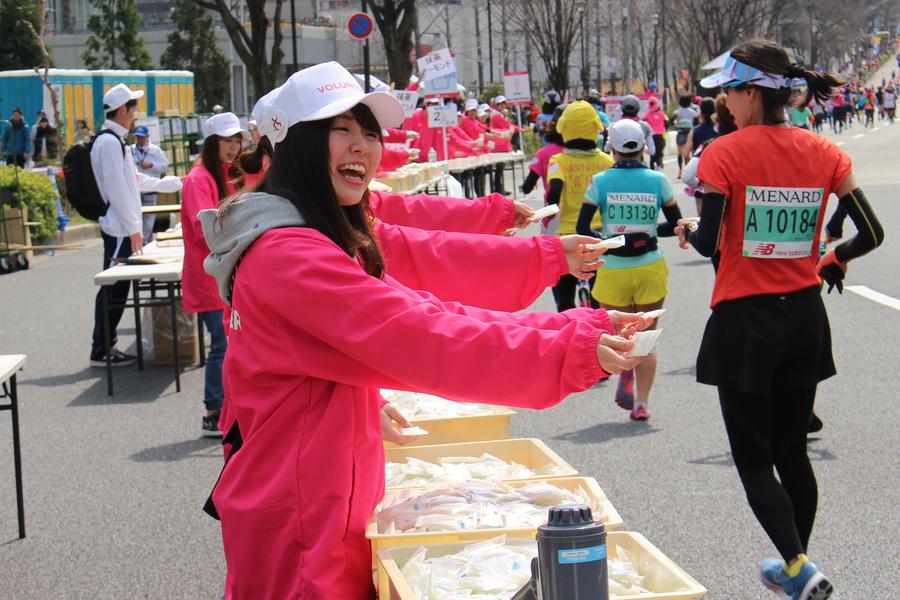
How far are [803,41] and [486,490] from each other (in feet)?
305

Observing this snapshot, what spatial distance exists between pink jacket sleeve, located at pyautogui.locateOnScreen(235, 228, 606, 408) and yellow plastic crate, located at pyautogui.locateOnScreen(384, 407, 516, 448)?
1.78 m

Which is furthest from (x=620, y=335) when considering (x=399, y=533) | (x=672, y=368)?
(x=672, y=368)

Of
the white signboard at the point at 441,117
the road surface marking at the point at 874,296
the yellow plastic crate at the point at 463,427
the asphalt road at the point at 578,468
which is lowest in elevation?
the asphalt road at the point at 578,468

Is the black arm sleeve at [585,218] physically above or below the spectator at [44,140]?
below

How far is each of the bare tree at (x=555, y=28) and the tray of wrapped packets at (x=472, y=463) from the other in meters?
48.8

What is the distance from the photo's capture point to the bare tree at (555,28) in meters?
52.6

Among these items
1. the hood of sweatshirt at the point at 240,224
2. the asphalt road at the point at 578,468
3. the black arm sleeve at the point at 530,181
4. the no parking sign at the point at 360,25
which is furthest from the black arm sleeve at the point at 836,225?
the no parking sign at the point at 360,25

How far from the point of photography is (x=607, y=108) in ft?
115

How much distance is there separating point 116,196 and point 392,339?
8345mm

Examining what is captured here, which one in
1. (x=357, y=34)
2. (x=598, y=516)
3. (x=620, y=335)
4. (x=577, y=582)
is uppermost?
(x=357, y=34)

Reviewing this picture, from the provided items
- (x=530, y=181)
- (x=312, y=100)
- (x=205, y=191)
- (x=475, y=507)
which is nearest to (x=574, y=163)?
(x=205, y=191)

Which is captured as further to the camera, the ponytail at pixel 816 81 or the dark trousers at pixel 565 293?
the dark trousers at pixel 565 293

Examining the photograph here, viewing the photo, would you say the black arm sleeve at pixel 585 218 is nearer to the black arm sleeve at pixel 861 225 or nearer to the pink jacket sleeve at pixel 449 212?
the black arm sleeve at pixel 861 225

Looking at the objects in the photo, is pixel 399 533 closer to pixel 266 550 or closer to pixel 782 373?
pixel 266 550
